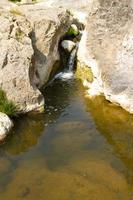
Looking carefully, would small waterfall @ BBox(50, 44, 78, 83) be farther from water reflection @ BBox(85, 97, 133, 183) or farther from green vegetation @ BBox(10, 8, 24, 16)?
green vegetation @ BBox(10, 8, 24, 16)

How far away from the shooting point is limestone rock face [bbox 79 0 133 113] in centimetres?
1973

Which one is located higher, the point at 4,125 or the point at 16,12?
the point at 16,12

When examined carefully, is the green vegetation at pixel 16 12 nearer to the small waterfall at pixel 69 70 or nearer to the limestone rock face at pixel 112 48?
the small waterfall at pixel 69 70

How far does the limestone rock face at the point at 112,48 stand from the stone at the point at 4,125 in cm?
553

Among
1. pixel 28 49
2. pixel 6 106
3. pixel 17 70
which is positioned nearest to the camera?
pixel 6 106

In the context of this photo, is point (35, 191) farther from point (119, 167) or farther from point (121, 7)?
point (121, 7)

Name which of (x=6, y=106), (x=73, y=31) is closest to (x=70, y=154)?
(x=6, y=106)

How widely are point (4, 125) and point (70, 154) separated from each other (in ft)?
11.4

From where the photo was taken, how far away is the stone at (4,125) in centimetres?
1748

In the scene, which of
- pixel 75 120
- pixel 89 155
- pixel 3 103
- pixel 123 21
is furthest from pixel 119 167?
pixel 123 21

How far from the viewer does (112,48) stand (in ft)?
70.0

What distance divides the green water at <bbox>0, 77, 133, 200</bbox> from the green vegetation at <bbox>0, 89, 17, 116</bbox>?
66 cm

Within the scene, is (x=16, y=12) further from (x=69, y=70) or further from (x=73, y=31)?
(x=73, y=31)

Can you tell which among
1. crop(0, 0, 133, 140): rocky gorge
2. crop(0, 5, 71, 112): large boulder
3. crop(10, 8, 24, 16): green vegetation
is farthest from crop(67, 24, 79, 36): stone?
crop(10, 8, 24, 16): green vegetation
